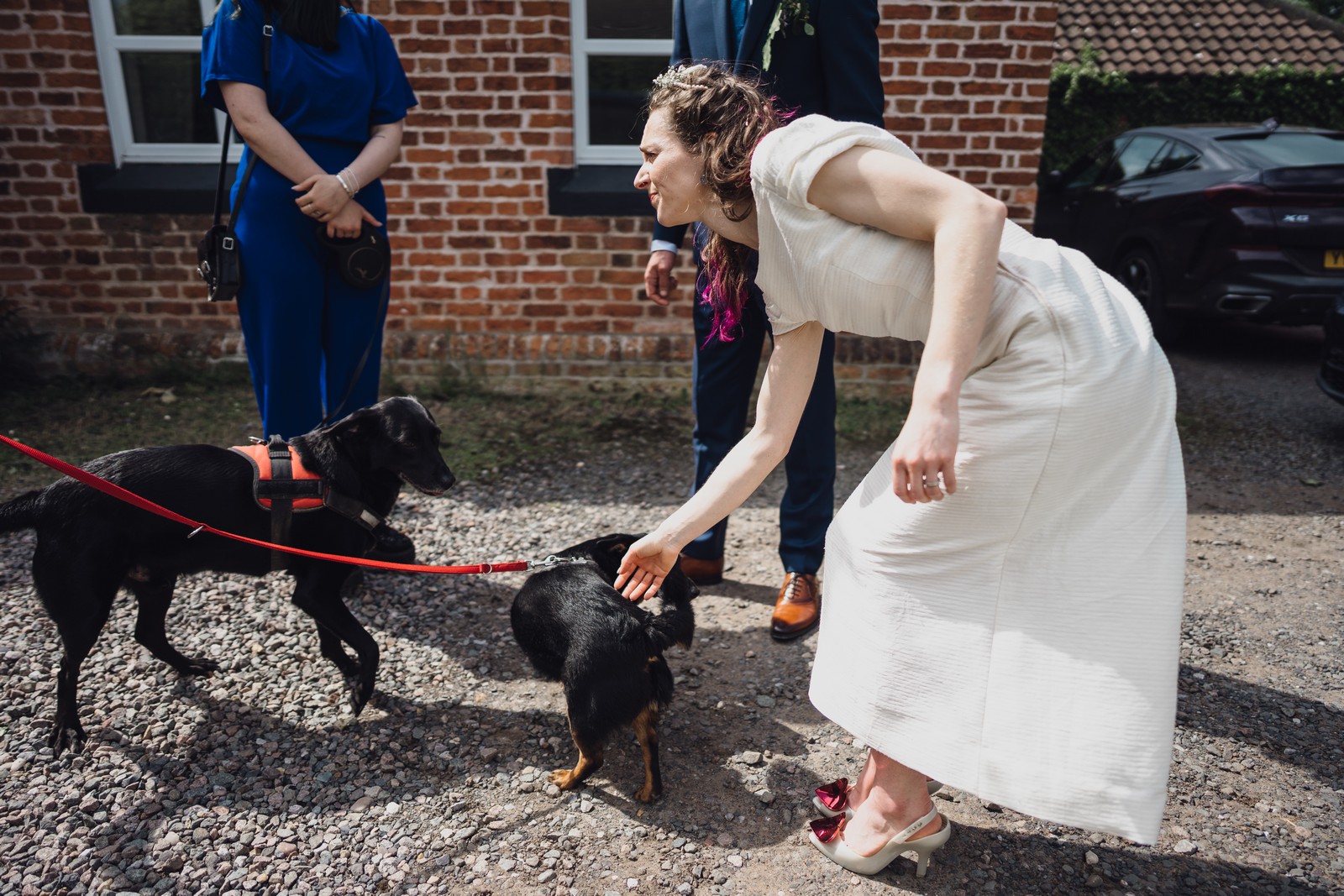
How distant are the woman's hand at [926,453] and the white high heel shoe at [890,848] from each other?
3.11 ft

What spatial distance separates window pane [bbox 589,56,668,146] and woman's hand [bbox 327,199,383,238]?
2.90 meters

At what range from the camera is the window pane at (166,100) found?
589 centimetres

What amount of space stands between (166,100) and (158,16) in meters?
0.53

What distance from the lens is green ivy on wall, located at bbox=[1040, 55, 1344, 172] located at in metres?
15.7

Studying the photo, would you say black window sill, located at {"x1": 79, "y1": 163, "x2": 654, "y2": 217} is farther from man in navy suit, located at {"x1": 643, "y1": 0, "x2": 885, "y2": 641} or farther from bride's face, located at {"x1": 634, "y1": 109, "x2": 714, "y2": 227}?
bride's face, located at {"x1": 634, "y1": 109, "x2": 714, "y2": 227}

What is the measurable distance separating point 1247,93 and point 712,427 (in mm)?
17318

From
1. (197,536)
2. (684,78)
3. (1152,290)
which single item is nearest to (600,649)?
(197,536)

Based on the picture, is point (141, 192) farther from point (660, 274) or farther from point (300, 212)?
point (660, 274)

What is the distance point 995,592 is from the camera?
1769 mm

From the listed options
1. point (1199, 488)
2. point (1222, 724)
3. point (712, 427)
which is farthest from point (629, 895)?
point (1199, 488)

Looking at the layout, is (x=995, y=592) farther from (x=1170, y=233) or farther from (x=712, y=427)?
(x=1170, y=233)

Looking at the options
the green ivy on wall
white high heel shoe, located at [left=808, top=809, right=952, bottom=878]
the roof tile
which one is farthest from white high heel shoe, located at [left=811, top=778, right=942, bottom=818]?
the roof tile

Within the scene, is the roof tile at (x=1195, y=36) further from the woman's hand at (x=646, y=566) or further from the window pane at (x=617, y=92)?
the woman's hand at (x=646, y=566)

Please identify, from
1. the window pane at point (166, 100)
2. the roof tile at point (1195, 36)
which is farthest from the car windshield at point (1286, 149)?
the roof tile at point (1195, 36)
